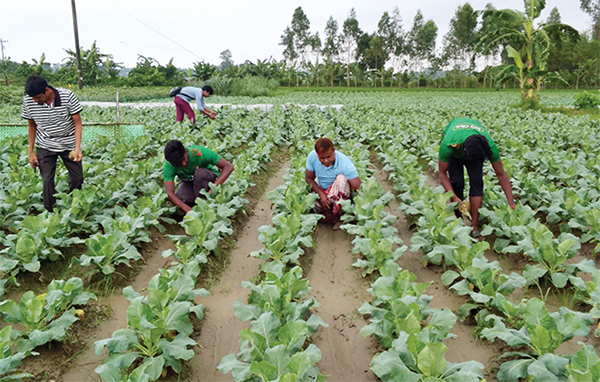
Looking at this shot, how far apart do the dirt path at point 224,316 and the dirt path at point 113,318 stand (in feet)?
1.92

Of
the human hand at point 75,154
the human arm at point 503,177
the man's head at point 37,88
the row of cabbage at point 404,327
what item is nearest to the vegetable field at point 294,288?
the row of cabbage at point 404,327

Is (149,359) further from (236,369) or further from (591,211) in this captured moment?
Answer: (591,211)

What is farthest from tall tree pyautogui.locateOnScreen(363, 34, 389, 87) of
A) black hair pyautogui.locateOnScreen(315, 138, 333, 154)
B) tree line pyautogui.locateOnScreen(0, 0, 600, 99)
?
black hair pyautogui.locateOnScreen(315, 138, 333, 154)

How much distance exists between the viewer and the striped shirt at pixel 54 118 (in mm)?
4531

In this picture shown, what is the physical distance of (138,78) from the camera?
35.5 meters

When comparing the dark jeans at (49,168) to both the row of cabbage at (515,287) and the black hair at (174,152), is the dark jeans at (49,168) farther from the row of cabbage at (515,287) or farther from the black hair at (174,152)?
the row of cabbage at (515,287)

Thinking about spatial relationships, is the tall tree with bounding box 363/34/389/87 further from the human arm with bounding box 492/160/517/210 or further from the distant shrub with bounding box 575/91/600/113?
the human arm with bounding box 492/160/517/210

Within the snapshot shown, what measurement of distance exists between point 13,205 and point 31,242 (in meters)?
1.36

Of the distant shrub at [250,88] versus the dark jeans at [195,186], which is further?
the distant shrub at [250,88]

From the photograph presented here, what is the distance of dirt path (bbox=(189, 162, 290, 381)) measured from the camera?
281cm

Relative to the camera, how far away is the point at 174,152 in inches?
177

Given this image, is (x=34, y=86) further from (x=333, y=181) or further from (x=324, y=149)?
(x=333, y=181)

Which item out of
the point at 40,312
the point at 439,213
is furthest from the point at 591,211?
the point at 40,312

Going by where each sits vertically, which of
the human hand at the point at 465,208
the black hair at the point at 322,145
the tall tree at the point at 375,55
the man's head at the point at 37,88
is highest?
the tall tree at the point at 375,55
